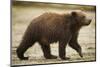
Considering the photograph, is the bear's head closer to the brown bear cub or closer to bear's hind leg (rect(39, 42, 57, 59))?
the brown bear cub

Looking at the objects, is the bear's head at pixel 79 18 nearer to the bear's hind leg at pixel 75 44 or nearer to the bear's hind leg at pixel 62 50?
the bear's hind leg at pixel 75 44

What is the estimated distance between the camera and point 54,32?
92.7 inches

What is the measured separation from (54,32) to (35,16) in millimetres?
306

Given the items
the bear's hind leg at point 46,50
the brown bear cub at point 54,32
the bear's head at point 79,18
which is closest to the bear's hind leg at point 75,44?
the brown bear cub at point 54,32

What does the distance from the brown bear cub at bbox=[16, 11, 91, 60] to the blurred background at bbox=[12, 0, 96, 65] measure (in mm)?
48

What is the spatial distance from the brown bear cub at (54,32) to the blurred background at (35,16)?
48 mm

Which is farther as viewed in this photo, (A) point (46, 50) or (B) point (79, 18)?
(B) point (79, 18)

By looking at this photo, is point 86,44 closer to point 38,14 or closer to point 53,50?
point 53,50

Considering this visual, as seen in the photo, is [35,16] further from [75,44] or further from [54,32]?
[75,44]

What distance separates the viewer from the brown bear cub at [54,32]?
226 centimetres

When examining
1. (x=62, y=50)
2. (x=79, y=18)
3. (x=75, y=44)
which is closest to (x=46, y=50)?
(x=62, y=50)

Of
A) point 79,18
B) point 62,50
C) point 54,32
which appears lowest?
point 62,50

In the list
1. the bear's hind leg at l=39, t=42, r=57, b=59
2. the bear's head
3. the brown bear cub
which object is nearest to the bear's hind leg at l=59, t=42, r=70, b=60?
the brown bear cub

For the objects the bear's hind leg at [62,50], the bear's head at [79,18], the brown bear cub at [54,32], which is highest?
the bear's head at [79,18]
